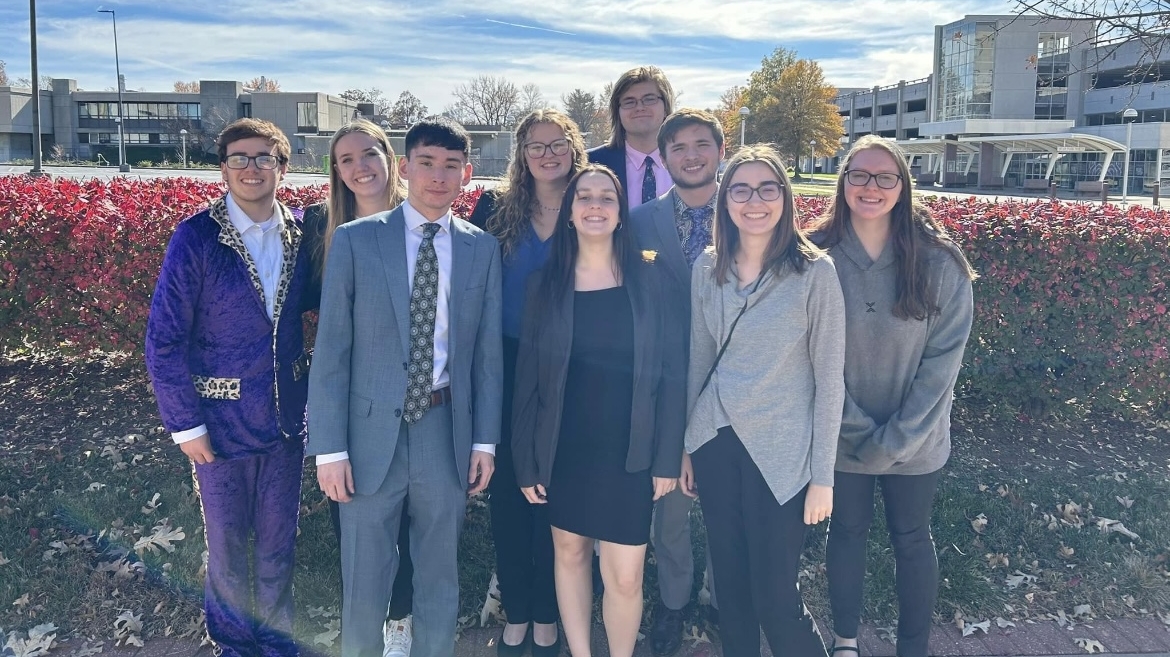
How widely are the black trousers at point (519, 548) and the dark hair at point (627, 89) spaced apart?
4.76 ft

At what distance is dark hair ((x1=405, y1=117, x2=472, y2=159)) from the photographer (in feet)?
9.68

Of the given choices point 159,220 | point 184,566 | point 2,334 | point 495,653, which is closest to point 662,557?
point 495,653

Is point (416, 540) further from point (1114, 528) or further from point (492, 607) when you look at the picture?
point (1114, 528)

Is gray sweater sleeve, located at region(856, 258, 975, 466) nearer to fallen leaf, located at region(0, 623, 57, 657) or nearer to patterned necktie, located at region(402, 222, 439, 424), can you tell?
patterned necktie, located at region(402, 222, 439, 424)

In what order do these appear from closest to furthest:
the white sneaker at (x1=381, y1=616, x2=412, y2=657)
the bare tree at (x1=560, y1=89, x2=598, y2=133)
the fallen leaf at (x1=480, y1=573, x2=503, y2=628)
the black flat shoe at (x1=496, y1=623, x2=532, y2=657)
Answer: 1. the white sneaker at (x1=381, y1=616, x2=412, y2=657)
2. the black flat shoe at (x1=496, y1=623, x2=532, y2=657)
3. the fallen leaf at (x1=480, y1=573, x2=503, y2=628)
4. the bare tree at (x1=560, y1=89, x2=598, y2=133)

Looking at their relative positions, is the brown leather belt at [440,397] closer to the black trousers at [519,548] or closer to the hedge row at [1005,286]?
the black trousers at [519,548]

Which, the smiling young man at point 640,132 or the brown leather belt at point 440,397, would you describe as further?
the smiling young man at point 640,132

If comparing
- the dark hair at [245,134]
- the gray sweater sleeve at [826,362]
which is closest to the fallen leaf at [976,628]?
the gray sweater sleeve at [826,362]

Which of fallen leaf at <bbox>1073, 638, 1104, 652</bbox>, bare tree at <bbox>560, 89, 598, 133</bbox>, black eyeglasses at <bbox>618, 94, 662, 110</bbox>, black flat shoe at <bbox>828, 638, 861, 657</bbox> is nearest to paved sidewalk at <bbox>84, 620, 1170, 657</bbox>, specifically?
fallen leaf at <bbox>1073, 638, 1104, 652</bbox>

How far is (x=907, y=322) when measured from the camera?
2984 mm

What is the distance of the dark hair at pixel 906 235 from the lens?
9.70 feet

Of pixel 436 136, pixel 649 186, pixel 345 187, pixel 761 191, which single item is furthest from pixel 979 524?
pixel 345 187

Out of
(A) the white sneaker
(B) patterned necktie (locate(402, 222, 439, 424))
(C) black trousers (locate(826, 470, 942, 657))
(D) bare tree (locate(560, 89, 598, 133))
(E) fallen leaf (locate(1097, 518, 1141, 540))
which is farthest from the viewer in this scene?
(D) bare tree (locate(560, 89, 598, 133))

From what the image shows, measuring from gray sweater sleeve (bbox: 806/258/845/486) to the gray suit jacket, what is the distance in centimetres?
125
